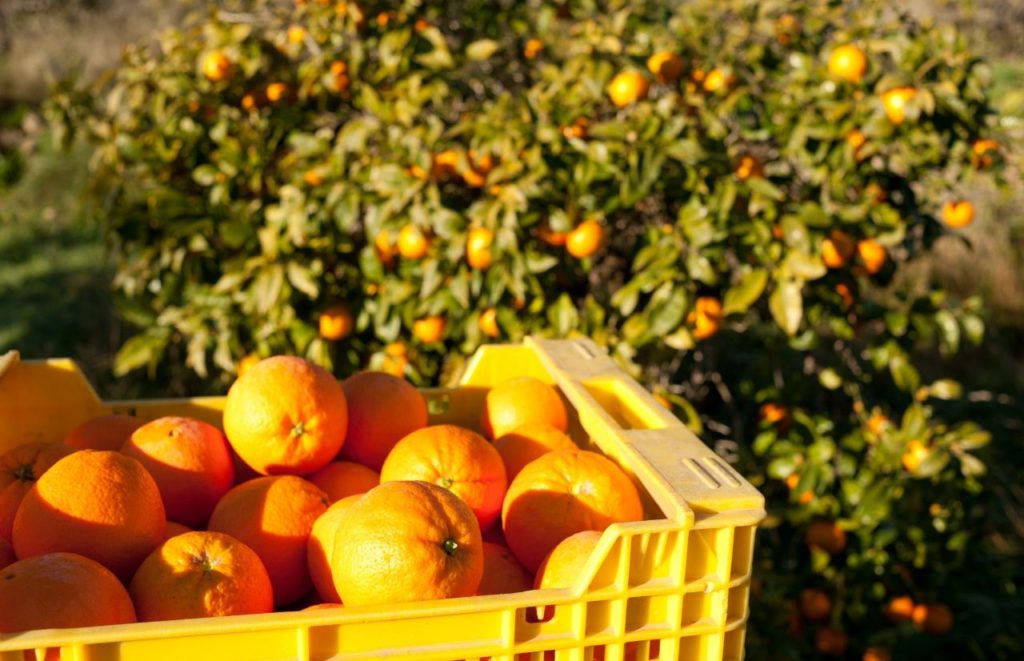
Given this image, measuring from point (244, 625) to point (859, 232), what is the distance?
189cm

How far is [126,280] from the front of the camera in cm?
274

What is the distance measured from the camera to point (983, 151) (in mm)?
2477

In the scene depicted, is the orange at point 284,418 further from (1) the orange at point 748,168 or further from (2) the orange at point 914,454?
(2) the orange at point 914,454

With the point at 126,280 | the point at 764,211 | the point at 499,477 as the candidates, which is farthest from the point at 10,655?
the point at 126,280

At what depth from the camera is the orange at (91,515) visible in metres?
1.08

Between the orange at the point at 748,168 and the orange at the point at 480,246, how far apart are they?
2.11 ft

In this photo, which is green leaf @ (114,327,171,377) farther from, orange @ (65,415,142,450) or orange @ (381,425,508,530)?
orange @ (381,425,508,530)

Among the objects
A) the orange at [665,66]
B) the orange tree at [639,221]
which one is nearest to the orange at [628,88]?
the orange tree at [639,221]

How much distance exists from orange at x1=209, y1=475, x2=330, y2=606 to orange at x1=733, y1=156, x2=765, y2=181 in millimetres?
1487

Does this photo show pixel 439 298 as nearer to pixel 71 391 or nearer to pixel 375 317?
pixel 375 317

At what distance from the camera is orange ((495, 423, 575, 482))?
1.41 meters

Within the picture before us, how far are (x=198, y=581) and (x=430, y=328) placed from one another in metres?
1.33

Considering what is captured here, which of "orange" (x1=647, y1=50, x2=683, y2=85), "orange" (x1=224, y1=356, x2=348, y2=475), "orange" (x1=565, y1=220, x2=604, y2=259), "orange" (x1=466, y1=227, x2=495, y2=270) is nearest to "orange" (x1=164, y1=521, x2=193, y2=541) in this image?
"orange" (x1=224, y1=356, x2=348, y2=475)

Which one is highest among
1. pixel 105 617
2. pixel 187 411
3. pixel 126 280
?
pixel 105 617
